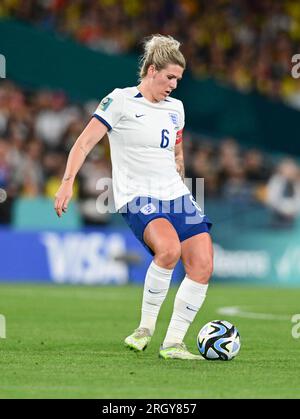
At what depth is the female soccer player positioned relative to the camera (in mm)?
8664

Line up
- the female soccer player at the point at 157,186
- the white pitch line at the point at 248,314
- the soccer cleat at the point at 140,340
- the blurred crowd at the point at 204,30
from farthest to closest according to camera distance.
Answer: the blurred crowd at the point at 204,30 → the white pitch line at the point at 248,314 → the soccer cleat at the point at 140,340 → the female soccer player at the point at 157,186

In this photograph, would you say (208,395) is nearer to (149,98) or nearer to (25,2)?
(149,98)

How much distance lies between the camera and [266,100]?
68.9 ft

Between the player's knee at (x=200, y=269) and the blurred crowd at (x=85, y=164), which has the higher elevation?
the player's knee at (x=200, y=269)

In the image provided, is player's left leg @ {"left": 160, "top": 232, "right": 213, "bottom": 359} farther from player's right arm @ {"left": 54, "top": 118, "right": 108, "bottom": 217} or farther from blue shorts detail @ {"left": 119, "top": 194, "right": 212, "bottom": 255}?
player's right arm @ {"left": 54, "top": 118, "right": 108, "bottom": 217}

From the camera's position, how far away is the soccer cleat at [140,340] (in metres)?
8.91

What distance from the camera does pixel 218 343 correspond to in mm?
8562

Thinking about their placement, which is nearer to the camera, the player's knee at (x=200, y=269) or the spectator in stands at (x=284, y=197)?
the player's knee at (x=200, y=269)

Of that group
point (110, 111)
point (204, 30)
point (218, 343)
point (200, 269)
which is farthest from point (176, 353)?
point (204, 30)

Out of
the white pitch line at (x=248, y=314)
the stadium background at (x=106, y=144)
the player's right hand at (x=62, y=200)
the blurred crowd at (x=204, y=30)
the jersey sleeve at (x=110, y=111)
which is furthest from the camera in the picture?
the blurred crowd at (x=204, y=30)

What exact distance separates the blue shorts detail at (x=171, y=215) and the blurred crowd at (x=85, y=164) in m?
9.59

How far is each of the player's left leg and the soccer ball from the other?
8.0 inches

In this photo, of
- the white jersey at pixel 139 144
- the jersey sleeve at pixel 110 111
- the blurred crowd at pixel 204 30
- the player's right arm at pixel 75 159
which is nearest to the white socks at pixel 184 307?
the white jersey at pixel 139 144

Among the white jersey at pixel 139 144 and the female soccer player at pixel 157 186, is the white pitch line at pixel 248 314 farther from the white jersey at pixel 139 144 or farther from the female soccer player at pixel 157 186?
the white jersey at pixel 139 144
